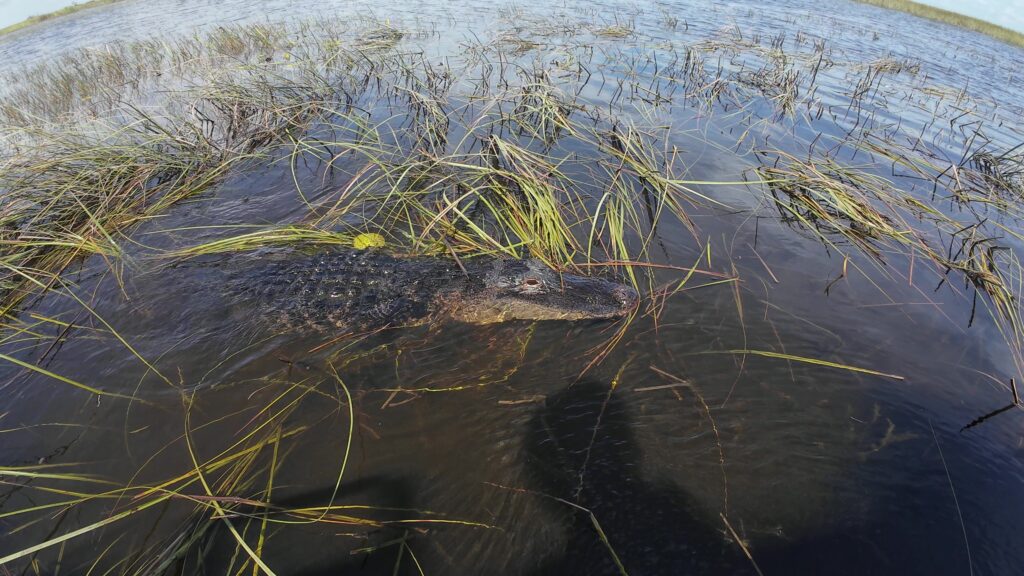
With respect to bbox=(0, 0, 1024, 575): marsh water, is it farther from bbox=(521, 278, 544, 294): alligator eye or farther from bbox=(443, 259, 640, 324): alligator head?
bbox=(521, 278, 544, 294): alligator eye

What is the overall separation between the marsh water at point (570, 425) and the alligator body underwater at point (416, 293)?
0.48 ft

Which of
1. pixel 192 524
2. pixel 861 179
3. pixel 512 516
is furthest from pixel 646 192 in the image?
pixel 192 524

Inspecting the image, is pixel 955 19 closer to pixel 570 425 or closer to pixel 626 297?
pixel 626 297

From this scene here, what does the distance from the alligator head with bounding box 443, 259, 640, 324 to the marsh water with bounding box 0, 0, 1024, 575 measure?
0.43ft

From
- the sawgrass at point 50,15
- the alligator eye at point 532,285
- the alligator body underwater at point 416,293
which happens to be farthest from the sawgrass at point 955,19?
the sawgrass at point 50,15

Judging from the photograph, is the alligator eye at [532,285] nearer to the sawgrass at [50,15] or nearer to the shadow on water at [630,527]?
the shadow on water at [630,527]

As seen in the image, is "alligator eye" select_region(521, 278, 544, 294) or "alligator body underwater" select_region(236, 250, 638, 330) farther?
"alligator eye" select_region(521, 278, 544, 294)

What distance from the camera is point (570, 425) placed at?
2.64 meters

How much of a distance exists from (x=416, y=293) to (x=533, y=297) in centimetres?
102

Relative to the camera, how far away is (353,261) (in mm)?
3592

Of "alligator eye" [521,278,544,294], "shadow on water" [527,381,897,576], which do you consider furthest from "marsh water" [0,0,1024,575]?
"alligator eye" [521,278,544,294]

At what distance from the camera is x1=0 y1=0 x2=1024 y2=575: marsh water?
80.3 inches

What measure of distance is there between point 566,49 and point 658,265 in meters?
8.41

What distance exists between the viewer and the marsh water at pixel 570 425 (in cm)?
204
